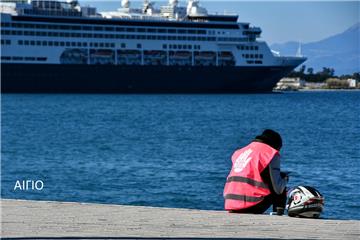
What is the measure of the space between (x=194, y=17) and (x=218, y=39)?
3.59m

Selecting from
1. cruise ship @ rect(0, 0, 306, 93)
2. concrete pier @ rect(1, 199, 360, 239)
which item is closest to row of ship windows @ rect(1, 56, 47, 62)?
cruise ship @ rect(0, 0, 306, 93)

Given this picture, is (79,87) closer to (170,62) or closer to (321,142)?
(170,62)

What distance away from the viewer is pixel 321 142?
2414 cm

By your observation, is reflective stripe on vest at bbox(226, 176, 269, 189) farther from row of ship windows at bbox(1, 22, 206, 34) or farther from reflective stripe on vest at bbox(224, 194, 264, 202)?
row of ship windows at bbox(1, 22, 206, 34)

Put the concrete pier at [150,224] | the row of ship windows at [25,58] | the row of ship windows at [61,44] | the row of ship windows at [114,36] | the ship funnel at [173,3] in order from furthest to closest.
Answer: the ship funnel at [173,3]
the row of ship windows at [114,36]
the row of ship windows at [61,44]
the row of ship windows at [25,58]
the concrete pier at [150,224]

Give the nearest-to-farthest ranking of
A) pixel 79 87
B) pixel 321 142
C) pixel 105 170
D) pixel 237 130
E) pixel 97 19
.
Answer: pixel 105 170
pixel 321 142
pixel 237 130
pixel 79 87
pixel 97 19

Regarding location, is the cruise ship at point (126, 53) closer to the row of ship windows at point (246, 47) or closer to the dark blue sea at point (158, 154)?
the row of ship windows at point (246, 47)

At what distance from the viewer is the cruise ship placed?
62.9 m

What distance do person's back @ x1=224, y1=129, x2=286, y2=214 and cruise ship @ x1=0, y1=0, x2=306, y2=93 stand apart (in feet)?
185

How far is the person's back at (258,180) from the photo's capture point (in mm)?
5945

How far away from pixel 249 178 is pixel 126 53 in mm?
60603

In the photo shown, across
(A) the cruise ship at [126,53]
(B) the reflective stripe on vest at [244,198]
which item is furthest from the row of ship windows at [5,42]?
(B) the reflective stripe on vest at [244,198]

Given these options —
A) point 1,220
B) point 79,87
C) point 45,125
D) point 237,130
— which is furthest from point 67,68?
point 1,220

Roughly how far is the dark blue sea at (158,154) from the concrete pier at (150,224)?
4953mm
